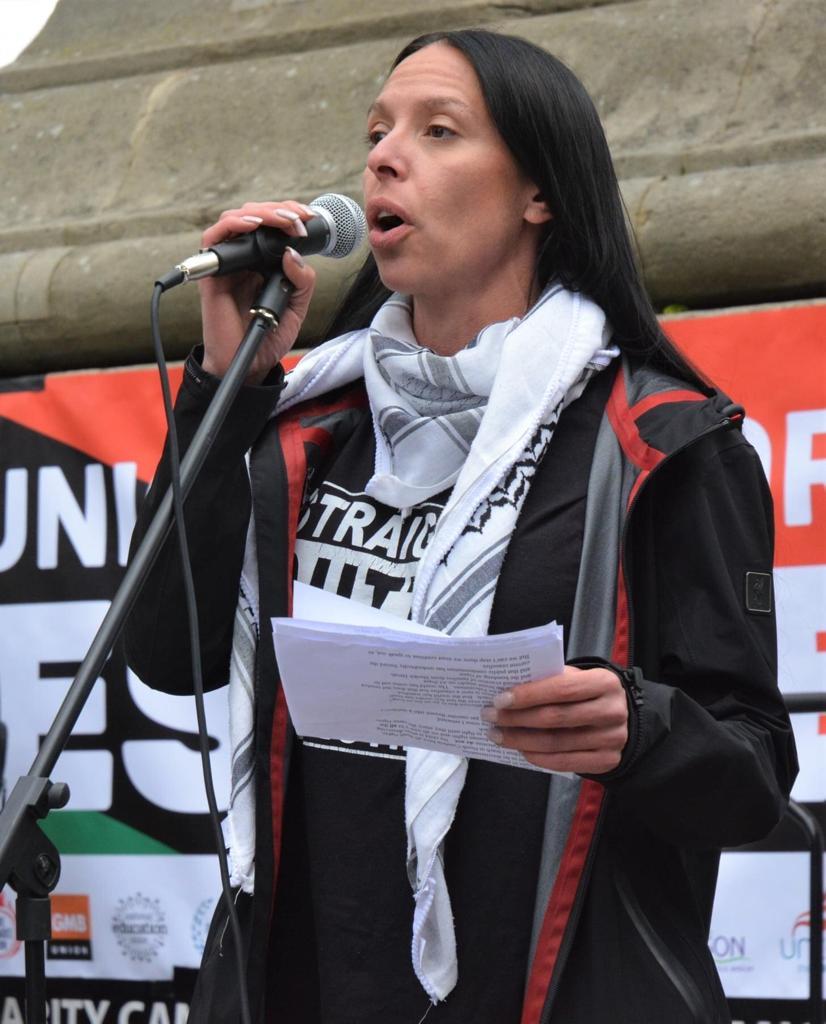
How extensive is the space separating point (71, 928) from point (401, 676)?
2.26m

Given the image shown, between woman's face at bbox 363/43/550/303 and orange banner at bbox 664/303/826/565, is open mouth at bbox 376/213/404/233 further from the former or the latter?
orange banner at bbox 664/303/826/565

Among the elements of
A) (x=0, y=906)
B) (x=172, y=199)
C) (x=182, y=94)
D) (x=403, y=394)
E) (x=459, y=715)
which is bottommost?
(x=0, y=906)

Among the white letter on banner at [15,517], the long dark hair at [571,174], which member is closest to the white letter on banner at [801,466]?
the long dark hair at [571,174]

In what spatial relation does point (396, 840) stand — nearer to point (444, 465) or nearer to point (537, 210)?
point (444, 465)

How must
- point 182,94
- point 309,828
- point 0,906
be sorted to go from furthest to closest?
point 182,94
point 0,906
point 309,828

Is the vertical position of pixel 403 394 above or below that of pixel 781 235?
below

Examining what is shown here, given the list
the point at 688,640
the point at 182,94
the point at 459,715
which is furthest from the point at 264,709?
the point at 182,94

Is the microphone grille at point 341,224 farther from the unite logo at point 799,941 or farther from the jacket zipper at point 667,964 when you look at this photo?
the unite logo at point 799,941

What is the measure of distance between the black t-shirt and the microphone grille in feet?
0.98

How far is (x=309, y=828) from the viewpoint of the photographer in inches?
66.1

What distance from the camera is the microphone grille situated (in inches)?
66.6

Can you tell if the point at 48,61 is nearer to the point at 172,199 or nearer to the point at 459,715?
the point at 172,199

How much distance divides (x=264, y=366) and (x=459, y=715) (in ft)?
1.78

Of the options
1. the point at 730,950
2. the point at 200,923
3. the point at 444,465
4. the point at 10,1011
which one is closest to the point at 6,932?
the point at 10,1011
